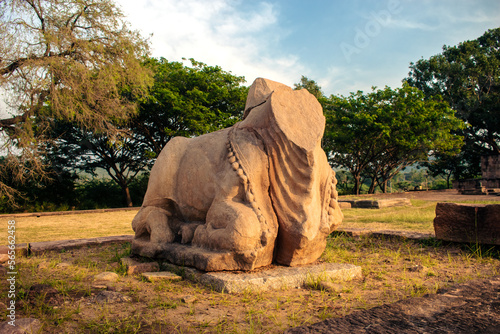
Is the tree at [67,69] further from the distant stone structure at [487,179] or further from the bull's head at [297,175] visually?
the distant stone structure at [487,179]

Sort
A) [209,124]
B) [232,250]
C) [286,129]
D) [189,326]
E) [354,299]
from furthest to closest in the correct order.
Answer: [209,124]
[286,129]
[232,250]
[354,299]
[189,326]

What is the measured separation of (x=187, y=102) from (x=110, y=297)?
512 inches

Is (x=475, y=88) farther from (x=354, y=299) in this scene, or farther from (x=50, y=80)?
(x=354, y=299)

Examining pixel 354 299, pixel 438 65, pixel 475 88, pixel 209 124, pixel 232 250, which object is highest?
pixel 438 65

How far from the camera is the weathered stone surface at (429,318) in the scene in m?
1.80

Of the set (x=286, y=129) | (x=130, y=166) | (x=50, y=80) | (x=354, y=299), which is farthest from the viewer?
(x=130, y=166)

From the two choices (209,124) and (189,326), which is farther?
(209,124)

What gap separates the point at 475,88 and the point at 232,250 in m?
25.4

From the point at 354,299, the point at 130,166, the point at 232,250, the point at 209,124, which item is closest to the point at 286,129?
the point at 232,250

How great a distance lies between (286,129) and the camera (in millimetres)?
3119

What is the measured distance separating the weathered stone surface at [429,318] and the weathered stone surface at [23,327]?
4.24ft

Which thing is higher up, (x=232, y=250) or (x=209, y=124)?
(x=209, y=124)

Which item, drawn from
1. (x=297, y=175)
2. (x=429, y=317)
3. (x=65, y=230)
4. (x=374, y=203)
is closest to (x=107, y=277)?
(x=297, y=175)

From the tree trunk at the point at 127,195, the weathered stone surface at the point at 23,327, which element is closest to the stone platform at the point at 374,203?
the tree trunk at the point at 127,195
